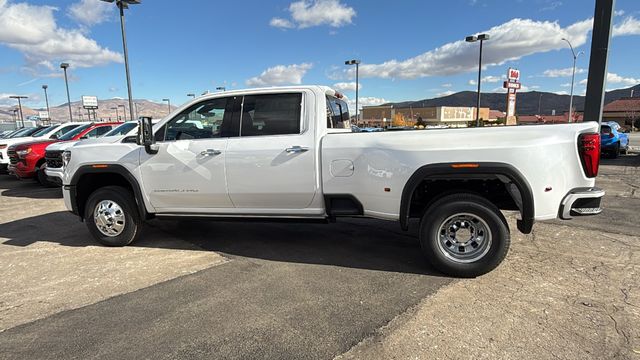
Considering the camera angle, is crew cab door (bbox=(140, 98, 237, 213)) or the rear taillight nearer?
the rear taillight

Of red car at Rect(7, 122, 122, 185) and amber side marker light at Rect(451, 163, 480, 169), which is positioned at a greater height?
amber side marker light at Rect(451, 163, 480, 169)

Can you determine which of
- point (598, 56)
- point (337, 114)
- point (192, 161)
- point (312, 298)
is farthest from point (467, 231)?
point (598, 56)

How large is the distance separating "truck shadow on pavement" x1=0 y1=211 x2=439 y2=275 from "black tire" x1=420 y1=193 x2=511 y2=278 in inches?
11.2

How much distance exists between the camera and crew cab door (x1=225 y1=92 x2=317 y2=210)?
450 cm

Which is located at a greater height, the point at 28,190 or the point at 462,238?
the point at 462,238

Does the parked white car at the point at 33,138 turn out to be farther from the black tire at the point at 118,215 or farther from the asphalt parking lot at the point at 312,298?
the black tire at the point at 118,215

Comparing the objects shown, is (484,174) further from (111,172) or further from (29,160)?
(29,160)

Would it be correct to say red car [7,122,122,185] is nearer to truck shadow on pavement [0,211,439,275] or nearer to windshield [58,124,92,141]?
windshield [58,124,92,141]

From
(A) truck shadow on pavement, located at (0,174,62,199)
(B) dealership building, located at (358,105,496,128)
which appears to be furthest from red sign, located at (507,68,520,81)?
(B) dealership building, located at (358,105,496,128)

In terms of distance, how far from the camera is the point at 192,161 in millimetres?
4840

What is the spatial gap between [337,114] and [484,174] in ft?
7.11

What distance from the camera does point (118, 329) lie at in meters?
3.19

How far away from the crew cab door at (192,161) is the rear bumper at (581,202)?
370 centimetres

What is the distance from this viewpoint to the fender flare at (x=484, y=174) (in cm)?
379
